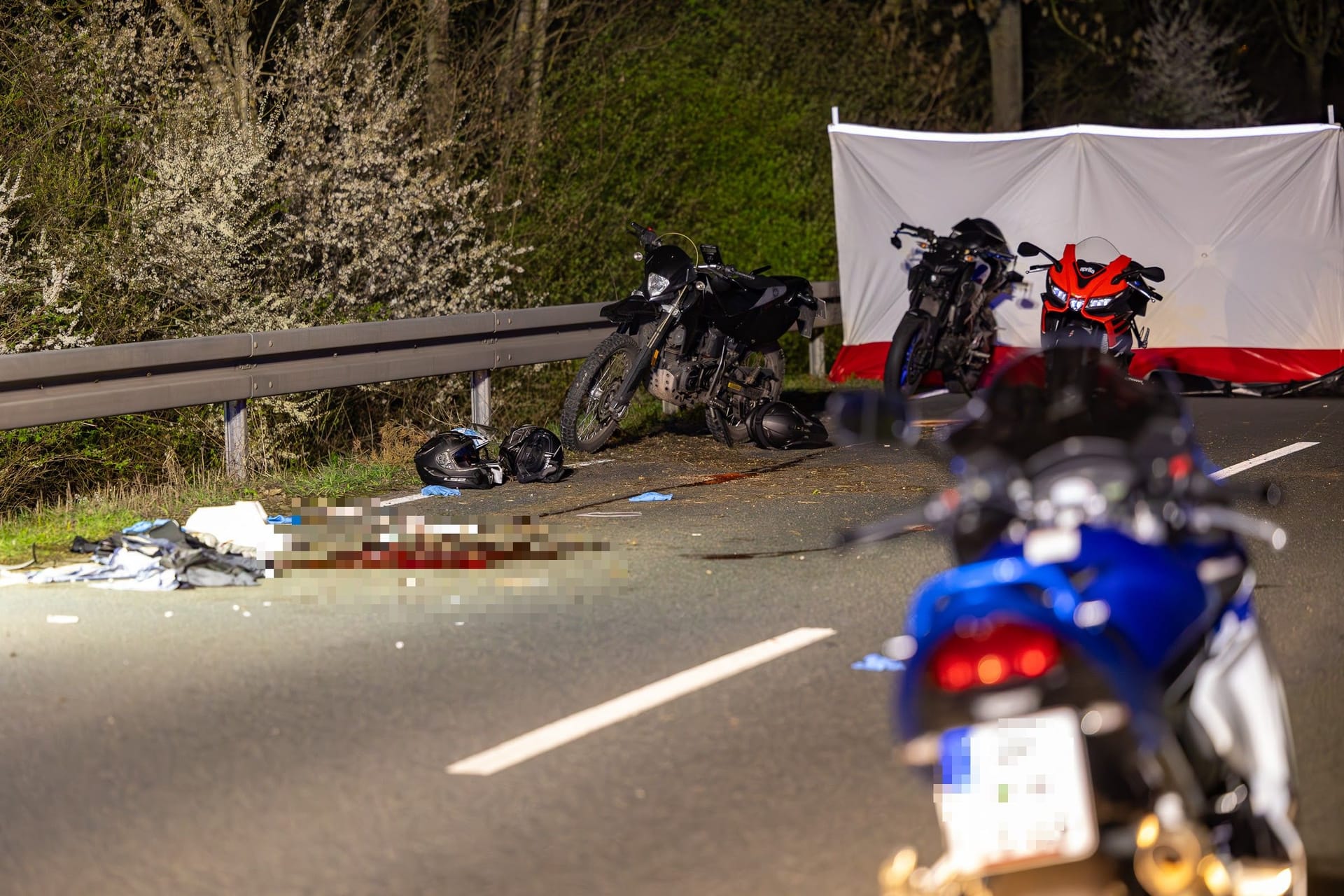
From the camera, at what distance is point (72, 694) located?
6.38 metres

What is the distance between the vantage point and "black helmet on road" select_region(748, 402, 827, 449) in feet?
42.1

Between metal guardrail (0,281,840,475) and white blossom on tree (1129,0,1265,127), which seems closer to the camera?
metal guardrail (0,281,840,475)

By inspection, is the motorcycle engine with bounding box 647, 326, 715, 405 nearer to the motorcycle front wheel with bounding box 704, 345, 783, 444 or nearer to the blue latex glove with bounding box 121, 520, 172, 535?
the motorcycle front wheel with bounding box 704, 345, 783, 444

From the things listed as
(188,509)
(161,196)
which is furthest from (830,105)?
(188,509)

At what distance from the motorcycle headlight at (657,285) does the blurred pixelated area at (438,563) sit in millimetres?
2928

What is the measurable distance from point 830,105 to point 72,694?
63.1ft

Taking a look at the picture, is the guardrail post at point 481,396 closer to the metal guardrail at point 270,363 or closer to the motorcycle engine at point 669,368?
the metal guardrail at point 270,363

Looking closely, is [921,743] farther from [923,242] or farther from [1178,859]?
[923,242]

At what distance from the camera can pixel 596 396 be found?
12.4m

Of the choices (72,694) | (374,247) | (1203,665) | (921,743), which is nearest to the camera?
(921,743)

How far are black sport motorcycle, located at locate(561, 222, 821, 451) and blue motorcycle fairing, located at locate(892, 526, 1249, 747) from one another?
853cm

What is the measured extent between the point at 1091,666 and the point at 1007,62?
2675cm

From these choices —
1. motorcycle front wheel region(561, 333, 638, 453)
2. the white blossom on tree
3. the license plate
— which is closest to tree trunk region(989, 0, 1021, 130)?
the white blossom on tree

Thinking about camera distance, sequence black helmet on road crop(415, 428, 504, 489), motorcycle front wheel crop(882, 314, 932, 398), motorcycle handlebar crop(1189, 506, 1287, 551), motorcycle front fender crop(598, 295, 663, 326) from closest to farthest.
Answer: motorcycle handlebar crop(1189, 506, 1287, 551), black helmet on road crop(415, 428, 504, 489), motorcycle front fender crop(598, 295, 663, 326), motorcycle front wheel crop(882, 314, 932, 398)
